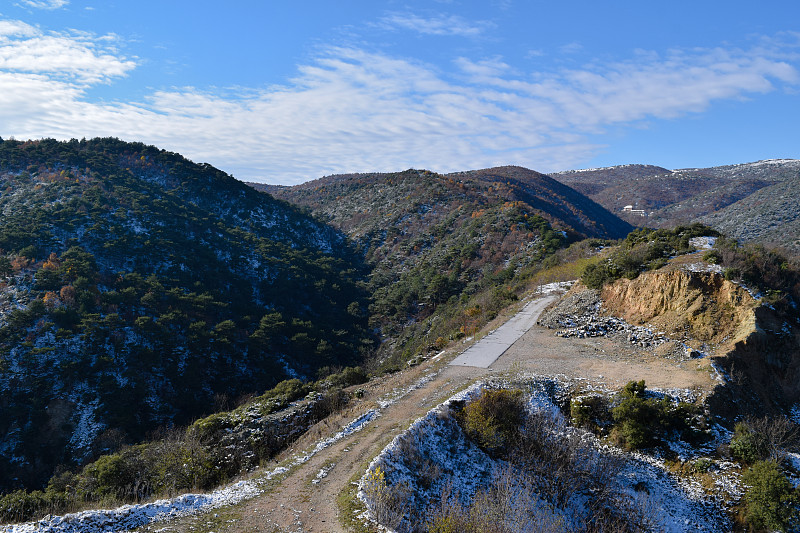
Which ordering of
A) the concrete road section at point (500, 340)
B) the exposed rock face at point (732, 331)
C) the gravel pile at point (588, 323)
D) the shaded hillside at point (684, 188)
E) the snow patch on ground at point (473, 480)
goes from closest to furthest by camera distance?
the snow patch on ground at point (473, 480), the exposed rock face at point (732, 331), the concrete road section at point (500, 340), the gravel pile at point (588, 323), the shaded hillside at point (684, 188)

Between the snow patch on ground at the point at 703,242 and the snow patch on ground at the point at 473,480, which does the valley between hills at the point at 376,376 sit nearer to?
the snow patch on ground at the point at 473,480

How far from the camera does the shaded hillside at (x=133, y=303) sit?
23625 mm

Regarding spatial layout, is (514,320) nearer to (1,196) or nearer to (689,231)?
A: (689,231)

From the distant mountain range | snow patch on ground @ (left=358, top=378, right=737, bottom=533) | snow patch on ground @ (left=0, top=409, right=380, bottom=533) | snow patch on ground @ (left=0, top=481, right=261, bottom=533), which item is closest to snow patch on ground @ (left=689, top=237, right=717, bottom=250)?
the distant mountain range

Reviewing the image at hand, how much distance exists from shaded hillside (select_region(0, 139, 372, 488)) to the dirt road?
17.5m

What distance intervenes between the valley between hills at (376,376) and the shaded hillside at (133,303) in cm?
18

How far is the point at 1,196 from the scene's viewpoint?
138ft

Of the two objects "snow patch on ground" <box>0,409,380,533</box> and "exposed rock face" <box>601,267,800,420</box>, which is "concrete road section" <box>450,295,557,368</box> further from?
"snow patch on ground" <box>0,409,380,533</box>

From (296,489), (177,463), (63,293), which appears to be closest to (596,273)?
(296,489)

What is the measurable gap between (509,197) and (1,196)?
66074 mm

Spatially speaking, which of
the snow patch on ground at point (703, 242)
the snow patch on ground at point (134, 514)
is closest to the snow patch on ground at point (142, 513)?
the snow patch on ground at point (134, 514)

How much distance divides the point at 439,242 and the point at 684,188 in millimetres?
109088

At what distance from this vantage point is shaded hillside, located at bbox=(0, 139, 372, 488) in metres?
23.6

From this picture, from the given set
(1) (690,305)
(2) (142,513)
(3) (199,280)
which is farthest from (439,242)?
(2) (142,513)
